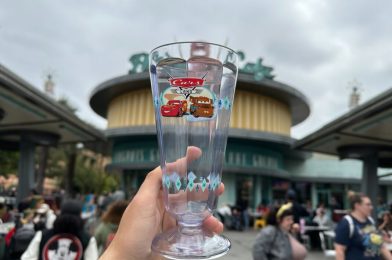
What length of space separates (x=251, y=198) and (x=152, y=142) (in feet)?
22.0

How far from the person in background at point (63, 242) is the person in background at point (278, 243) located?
66.8 inches

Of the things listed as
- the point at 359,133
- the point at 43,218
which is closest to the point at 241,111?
the point at 359,133

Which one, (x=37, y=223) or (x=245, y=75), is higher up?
(x=245, y=75)

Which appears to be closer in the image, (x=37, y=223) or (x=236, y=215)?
(x=37, y=223)

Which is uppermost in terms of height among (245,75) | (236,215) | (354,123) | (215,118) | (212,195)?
(245,75)

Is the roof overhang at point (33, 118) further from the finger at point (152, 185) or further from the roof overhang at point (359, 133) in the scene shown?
the roof overhang at point (359, 133)

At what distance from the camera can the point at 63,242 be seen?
3381mm

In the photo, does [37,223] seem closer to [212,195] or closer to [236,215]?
[212,195]

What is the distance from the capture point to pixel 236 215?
54.9ft

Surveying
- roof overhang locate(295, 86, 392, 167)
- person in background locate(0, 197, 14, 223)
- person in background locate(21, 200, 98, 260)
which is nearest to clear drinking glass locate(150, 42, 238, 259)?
person in background locate(21, 200, 98, 260)

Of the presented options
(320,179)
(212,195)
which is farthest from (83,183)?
(212,195)

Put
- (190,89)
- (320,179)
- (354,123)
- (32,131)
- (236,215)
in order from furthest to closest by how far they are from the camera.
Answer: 1. (320,179)
2. (236,215)
3. (32,131)
4. (354,123)
5. (190,89)

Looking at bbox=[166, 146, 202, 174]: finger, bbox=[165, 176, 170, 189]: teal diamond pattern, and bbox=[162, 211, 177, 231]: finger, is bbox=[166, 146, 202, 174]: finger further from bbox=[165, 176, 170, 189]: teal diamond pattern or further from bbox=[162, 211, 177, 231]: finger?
bbox=[162, 211, 177, 231]: finger

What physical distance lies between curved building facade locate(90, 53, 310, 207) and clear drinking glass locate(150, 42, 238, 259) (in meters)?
18.1
